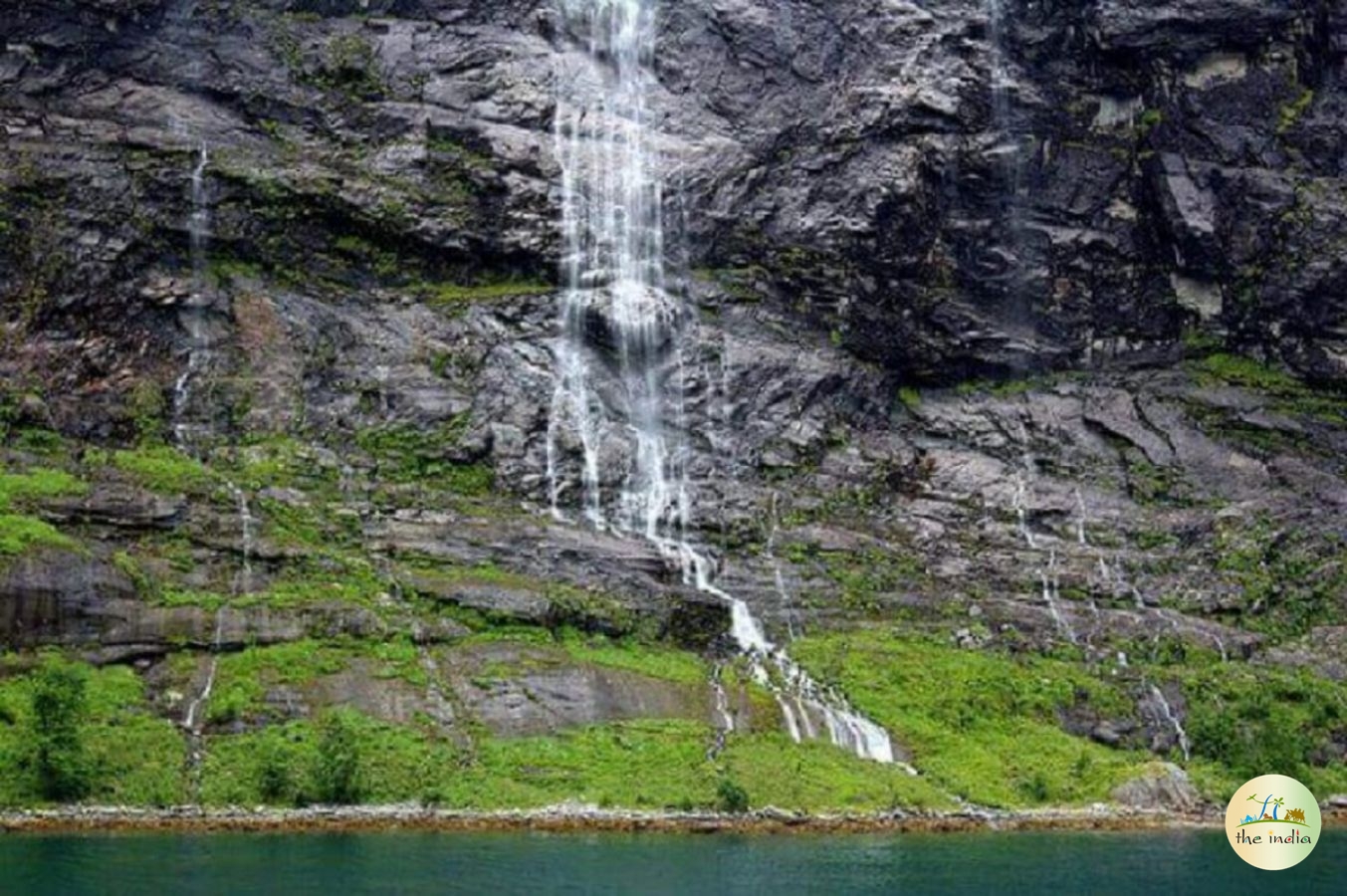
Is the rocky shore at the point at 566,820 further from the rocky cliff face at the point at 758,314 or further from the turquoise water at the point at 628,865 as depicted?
the rocky cliff face at the point at 758,314

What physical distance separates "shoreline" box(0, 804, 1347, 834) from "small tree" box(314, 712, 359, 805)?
435 millimetres

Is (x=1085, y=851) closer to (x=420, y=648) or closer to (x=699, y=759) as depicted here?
(x=699, y=759)

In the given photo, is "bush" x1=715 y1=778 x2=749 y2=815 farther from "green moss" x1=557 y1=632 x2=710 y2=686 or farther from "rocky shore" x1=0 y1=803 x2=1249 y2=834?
"green moss" x1=557 y1=632 x2=710 y2=686

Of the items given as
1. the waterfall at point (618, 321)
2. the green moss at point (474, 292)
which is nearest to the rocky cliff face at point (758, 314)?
the green moss at point (474, 292)

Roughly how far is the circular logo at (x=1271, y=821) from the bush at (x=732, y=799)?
11404mm

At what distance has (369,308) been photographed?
53.2m

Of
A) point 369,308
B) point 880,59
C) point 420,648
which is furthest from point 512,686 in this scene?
point 880,59

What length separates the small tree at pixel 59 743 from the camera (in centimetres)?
3338

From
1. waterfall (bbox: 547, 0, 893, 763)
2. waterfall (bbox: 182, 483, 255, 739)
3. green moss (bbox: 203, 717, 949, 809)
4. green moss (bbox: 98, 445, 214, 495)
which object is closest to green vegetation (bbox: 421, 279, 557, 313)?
waterfall (bbox: 547, 0, 893, 763)

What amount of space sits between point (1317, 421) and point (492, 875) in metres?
38.9

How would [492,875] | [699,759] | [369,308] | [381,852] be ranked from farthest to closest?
[369,308], [699,759], [381,852], [492,875]

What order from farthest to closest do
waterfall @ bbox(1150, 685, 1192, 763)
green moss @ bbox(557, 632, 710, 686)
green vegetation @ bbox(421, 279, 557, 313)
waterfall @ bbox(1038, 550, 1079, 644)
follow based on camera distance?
green vegetation @ bbox(421, 279, 557, 313), waterfall @ bbox(1038, 550, 1079, 644), waterfall @ bbox(1150, 685, 1192, 763), green moss @ bbox(557, 632, 710, 686)

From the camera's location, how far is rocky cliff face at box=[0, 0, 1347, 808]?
1838 inches

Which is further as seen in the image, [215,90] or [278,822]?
[215,90]
